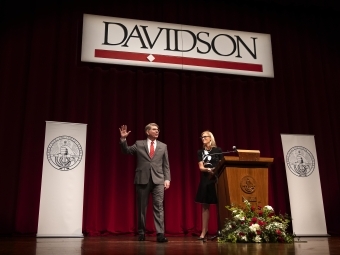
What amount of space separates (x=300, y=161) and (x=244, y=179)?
2833 mm

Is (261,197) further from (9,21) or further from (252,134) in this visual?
(9,21)

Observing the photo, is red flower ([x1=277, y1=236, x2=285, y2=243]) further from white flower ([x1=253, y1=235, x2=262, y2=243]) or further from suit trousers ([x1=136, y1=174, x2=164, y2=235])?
suit trousers ([x1=136, y1=174, x2=164, y2=235])

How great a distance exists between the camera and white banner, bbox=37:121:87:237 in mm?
4977

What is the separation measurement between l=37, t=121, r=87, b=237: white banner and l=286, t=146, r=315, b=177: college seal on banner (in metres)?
3.24

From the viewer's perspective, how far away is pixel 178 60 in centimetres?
636

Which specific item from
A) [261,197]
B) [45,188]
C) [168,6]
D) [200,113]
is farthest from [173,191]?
[168,6]

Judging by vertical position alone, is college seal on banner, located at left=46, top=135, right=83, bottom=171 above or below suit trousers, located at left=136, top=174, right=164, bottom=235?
above

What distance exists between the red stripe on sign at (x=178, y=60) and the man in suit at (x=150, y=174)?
7.42 ft

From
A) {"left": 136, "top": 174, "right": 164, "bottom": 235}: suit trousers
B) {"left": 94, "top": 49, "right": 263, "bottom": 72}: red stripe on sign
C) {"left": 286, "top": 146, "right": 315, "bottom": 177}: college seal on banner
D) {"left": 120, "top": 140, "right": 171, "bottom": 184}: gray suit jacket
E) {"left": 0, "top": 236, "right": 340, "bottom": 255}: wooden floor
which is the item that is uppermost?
{"left": 94, "top": 49, "right": 263, "bottom": 72}: red stripe on sign

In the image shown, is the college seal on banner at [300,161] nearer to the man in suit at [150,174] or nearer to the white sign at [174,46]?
the white sign at [174,46]

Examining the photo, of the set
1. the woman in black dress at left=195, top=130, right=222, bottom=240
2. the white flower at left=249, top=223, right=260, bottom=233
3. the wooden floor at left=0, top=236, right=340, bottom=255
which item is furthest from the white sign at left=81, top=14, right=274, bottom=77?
the wooden floor at left=0, top=236, right=340, bottom=255

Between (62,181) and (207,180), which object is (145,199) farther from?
(62,181)

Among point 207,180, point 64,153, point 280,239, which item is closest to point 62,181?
point 64,153

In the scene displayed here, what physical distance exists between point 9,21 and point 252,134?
445cm
